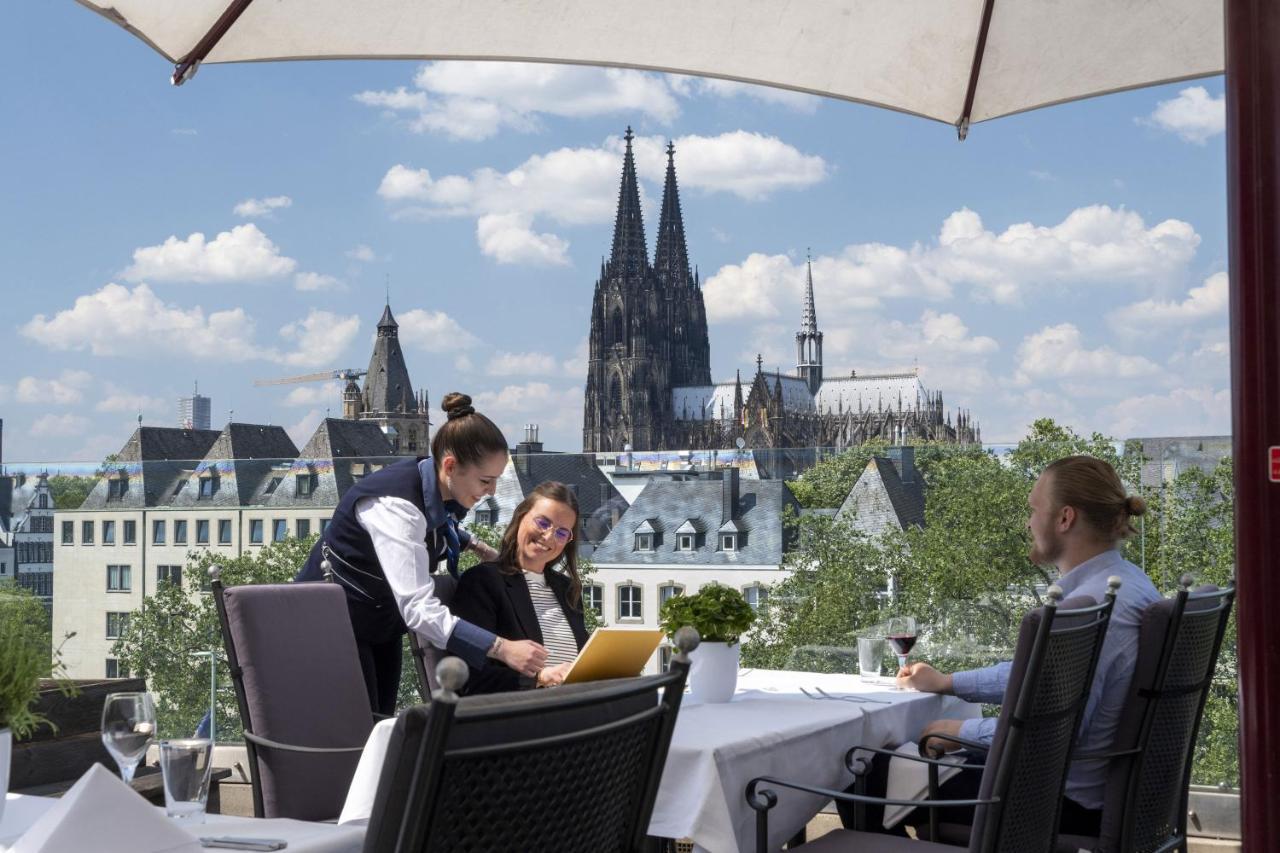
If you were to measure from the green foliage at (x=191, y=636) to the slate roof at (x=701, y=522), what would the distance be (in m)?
1.59

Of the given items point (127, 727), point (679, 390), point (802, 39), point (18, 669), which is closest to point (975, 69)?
point (802, 39)

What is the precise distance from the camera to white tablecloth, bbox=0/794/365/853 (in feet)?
6.16

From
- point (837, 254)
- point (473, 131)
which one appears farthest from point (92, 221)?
point (837, 254)

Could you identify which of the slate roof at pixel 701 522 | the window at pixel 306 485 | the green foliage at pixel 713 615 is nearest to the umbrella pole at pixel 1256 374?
the green foliage at pixel 713 615

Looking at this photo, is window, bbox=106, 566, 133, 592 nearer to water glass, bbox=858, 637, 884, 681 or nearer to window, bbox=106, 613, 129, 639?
window, bbox=106, 613, 129, 639

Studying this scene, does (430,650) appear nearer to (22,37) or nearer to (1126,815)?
(1126,815)

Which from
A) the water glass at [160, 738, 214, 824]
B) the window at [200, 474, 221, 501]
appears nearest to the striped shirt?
the water glass at [160, 738, 214, 824]

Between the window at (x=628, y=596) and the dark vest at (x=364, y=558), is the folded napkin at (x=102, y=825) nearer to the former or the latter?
the dark vest at (x=364, y=558)

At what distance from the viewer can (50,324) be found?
4803 inches

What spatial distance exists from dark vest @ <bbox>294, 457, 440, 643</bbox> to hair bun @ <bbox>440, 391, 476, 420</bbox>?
0.18 m

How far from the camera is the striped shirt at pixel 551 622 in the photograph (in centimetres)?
405

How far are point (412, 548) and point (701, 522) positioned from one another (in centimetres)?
386

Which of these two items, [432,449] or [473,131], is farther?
[473,131]

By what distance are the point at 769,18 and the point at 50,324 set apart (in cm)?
12840
